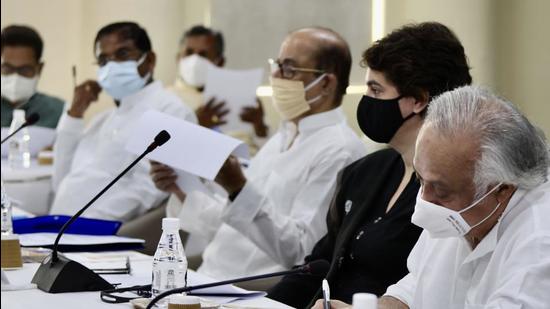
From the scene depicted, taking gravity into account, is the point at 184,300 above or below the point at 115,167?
above

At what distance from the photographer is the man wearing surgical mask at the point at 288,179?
10.6ft

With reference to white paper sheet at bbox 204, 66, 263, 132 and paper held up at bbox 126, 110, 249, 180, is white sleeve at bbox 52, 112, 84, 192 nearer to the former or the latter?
white paper sheet at bbox 204, 66, 263, 132

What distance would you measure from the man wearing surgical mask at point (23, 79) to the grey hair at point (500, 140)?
199 inches

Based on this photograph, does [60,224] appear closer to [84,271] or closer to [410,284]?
[84,271]

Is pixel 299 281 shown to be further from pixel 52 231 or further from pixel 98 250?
pixel 52 231

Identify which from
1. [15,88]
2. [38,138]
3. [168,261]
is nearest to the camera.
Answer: [168,261]

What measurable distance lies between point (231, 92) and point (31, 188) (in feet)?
6.05

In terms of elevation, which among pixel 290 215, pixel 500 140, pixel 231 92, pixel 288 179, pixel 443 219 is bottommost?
pixel 231 92

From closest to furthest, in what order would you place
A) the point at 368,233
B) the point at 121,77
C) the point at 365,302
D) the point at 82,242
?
the point at 365,302 < the point at 368,233 < the point at 82,242 < the point at 121,77

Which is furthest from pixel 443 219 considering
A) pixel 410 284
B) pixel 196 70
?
pixel 196 70

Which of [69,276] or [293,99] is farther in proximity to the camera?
[293,99]

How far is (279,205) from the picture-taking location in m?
3.50

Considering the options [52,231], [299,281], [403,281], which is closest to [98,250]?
[52,231]

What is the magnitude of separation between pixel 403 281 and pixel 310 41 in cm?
160
